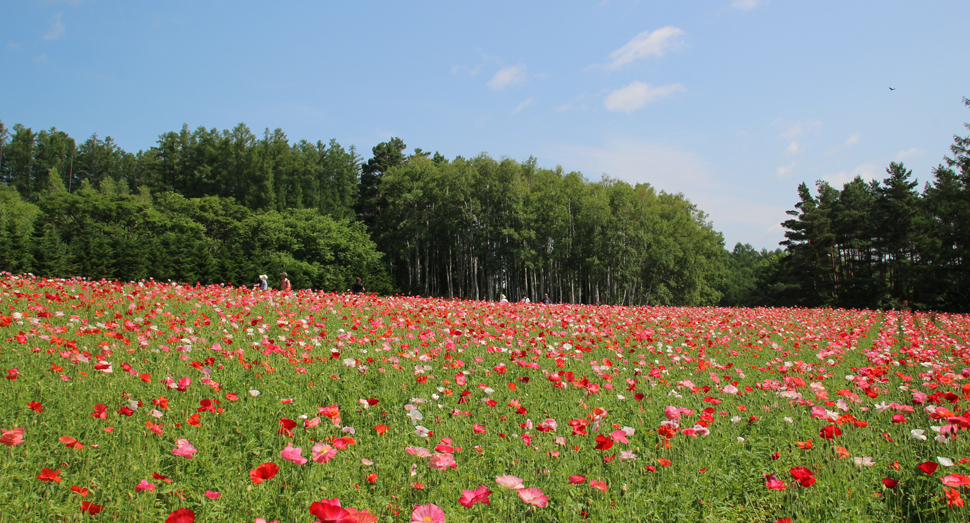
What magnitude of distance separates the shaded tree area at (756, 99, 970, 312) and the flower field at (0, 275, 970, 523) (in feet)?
132

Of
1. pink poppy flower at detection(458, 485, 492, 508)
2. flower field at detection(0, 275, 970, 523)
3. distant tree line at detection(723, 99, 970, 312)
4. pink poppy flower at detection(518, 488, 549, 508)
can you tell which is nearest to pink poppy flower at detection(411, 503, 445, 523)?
flower field at detection(0, 275, 970, 523)

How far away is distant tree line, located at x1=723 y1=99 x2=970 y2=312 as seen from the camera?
120ft

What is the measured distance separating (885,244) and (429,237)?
137 feet

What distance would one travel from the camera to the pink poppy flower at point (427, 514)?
2.06m

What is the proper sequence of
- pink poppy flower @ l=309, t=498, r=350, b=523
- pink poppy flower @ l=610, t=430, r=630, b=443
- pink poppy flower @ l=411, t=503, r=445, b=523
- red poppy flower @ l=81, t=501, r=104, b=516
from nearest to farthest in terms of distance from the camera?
pink poppy flower @ l=309, t=498, r=350, b=523 → pink poppy flower @ l=411, t=503, r=445, b=523 → red poppy flower @ l=81, t=501, r=104, b=516 → pink poppy flower @ l=610, t=430, r=630, b=443

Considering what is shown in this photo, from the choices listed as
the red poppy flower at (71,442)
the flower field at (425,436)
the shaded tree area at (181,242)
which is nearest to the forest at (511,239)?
the shaded tree area at (181,242)

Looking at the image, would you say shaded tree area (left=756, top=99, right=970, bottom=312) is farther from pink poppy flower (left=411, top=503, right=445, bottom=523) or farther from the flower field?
pink poppy flower (left=411, top=503, right=445, bottom=523)

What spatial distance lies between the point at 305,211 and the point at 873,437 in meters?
50.4

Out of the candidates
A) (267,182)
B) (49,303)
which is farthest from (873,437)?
(267,182)

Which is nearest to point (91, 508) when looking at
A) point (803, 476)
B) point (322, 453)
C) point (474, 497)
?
point (322, 453)

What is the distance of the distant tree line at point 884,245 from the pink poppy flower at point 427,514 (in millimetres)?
45648

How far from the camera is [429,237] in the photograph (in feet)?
155

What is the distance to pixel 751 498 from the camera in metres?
3.20

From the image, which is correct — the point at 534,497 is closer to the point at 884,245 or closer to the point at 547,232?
the point at 547,232
